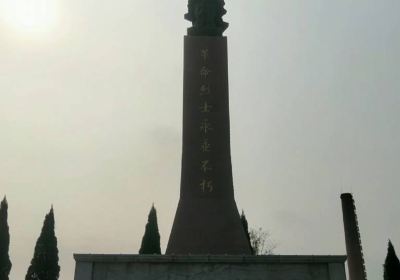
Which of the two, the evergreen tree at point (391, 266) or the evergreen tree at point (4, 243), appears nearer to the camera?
the evergreen tree at point (4, 243)

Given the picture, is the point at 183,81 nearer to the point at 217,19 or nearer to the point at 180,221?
the point at 217,19

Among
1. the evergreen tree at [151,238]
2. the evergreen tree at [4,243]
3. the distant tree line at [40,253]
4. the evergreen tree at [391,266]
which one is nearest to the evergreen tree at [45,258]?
the distant tree line at [40,253]

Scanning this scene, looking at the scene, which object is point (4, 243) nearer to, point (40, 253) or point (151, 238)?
point (40, 253)

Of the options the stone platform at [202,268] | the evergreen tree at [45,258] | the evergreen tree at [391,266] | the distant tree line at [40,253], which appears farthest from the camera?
the evergreen tree at [391,266]

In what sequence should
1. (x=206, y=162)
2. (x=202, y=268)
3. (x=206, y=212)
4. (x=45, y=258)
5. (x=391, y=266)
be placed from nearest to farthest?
(x=202, y=268) < (x=206, y=212) < (x=206, y=162) < (x=45, y=258) < (x=391, y=266)

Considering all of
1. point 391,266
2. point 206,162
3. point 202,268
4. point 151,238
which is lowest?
point 202,268

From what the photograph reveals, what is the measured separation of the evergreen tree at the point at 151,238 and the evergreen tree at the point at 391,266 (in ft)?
28.9

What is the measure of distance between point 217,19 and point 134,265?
657cm

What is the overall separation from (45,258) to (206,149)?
9479 millimetres

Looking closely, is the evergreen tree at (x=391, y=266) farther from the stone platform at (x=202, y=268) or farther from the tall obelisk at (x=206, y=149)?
the stone platform at (x=202, y=268)

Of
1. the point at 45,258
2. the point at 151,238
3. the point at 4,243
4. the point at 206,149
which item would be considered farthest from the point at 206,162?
the point at 4,243

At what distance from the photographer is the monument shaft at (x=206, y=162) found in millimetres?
9219

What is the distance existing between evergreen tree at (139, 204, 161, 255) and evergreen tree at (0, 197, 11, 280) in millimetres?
4755

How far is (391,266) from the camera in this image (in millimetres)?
18141
